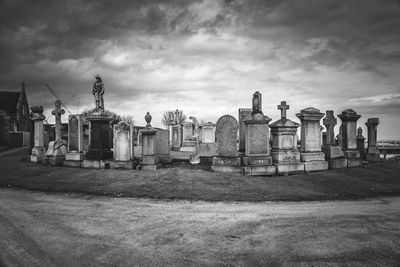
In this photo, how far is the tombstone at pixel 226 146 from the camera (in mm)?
10633

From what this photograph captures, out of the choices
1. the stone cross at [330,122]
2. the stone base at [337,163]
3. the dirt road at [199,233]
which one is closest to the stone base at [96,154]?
the dirt road at [199,233]

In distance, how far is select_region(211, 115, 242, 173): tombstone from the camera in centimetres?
1063

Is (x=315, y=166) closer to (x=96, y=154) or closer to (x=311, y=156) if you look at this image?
(x=311, y=156)

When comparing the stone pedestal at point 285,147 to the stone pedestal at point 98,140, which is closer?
the stone pedestal at point 285,147

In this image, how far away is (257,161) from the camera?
10.5 metres

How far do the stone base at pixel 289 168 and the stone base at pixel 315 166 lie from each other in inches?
9.8

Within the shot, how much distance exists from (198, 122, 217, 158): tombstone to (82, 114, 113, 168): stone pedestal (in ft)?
17.4

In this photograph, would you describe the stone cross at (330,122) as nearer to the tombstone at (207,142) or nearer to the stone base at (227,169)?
the stone base at (227,169)

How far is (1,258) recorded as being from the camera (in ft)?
11.6

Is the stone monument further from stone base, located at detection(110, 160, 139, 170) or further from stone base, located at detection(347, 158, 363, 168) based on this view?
stone base, located at detection(347, 158, 363, 168)

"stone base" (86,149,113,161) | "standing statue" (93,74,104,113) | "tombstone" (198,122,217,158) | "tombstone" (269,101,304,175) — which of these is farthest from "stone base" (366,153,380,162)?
"standing statue" (93,74,104,113)

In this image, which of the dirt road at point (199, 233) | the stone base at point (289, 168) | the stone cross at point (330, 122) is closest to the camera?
the dirt road at point (199, 233)

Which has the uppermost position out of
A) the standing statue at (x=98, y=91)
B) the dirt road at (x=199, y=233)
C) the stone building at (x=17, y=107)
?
the stone building at (x=17, y=107)

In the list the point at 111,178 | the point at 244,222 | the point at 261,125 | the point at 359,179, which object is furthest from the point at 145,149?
the point at 359,179
